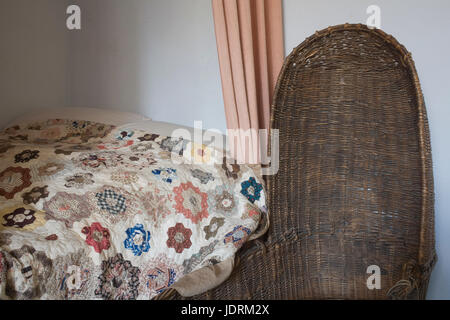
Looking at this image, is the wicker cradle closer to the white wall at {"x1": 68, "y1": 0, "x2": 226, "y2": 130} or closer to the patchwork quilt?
the patchwork quilt

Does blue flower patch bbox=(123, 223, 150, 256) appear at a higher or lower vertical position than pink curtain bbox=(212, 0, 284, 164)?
lower

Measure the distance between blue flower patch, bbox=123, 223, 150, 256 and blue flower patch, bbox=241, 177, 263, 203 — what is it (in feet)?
1.25

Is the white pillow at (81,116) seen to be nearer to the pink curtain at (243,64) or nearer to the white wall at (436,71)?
the pink curtain at (243,64)

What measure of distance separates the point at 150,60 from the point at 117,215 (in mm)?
1240

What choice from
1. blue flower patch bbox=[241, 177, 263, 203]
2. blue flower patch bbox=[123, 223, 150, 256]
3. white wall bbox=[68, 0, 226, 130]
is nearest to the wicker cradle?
blue flower patch bbox=[241, 177, 263, 203]

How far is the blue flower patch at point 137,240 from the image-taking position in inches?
38.5

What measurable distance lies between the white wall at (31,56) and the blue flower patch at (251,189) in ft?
4.07

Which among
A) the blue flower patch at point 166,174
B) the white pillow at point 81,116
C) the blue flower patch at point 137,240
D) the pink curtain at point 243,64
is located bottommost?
the blue flower patch at point 137,240

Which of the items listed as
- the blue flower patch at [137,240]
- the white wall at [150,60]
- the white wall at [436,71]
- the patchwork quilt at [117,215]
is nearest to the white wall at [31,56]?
the white wall at [150,60]

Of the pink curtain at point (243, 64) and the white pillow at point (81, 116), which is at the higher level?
the pink curtain at point (243, 64)

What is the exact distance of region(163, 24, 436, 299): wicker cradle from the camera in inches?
43.0

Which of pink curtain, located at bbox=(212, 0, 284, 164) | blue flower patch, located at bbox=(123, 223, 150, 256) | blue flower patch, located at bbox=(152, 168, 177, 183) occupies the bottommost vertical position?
blue flower patch, located at bbox=(123, 223, 150, 256)

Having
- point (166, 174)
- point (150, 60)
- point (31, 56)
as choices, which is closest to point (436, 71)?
point (166, 174)
